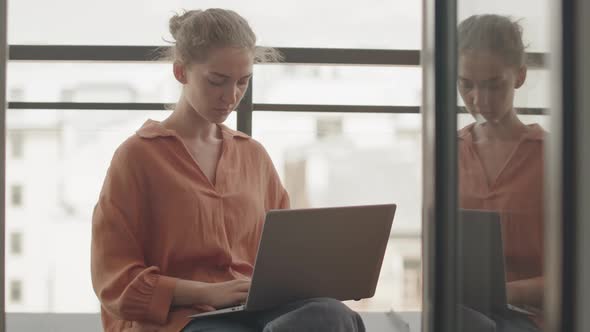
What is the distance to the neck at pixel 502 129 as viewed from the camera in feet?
2.71

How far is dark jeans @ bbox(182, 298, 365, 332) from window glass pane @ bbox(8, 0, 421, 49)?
64 cm

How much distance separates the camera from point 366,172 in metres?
2.77

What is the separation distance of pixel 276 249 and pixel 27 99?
1473 mm

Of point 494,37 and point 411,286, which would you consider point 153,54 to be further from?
point 494,37

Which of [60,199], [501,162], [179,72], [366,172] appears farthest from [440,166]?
[60,199]

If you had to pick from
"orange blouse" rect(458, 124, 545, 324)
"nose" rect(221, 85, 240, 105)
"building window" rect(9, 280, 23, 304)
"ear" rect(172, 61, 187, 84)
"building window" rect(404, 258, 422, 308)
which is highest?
"ear" rect(172, 61, 187, 84)

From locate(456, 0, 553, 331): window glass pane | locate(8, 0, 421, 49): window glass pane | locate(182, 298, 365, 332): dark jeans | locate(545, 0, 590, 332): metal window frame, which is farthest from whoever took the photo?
locate(8, 0, 421, 49): window glass pane

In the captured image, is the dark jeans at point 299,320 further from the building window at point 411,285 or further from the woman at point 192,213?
the building window at point 411,285

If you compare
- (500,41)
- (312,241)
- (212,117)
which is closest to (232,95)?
(212,117)

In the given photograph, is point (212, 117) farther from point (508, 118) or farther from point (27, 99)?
point (27, 99)

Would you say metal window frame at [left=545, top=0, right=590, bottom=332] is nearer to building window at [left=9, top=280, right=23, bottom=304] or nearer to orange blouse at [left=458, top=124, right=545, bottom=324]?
orange blouse at [left=458, top=124, right=545, bottom=324]

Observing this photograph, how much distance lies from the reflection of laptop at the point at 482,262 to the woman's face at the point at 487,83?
0.49 ft

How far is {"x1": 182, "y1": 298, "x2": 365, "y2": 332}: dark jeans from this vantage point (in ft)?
4.06

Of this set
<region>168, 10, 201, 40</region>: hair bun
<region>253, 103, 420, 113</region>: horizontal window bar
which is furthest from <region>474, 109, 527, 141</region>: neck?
<region>253, 103, 420, 113</region>: horizontal window bar
